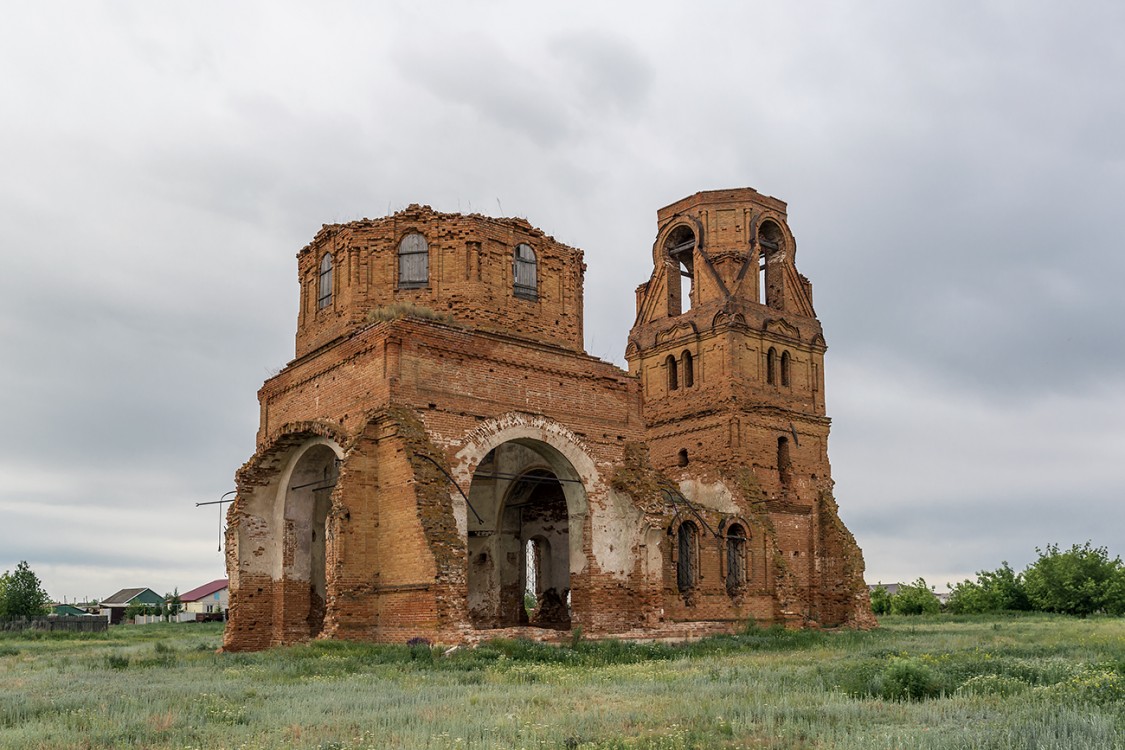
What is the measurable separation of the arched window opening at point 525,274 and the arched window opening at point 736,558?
9.29 meters

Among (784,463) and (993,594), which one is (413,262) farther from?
(993,594)

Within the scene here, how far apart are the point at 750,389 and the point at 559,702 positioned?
22355 mm

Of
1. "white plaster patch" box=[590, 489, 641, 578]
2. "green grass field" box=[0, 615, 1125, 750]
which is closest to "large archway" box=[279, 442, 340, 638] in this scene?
"green grass field" box=[0, 615, 1125, 750]

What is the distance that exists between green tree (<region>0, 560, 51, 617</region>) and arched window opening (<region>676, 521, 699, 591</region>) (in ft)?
109

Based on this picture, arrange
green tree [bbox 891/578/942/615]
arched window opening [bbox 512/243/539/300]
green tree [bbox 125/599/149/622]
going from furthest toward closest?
green tree [bbox 125/599/149/622], green tree [bbox 891/578/942/615], arched window opening [bbox 512/243/539/300]

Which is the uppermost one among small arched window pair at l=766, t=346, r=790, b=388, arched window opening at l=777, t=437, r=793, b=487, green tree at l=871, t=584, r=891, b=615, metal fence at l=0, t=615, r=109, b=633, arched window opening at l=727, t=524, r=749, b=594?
small arched window pair at l=766, t=346, r=790, b=388

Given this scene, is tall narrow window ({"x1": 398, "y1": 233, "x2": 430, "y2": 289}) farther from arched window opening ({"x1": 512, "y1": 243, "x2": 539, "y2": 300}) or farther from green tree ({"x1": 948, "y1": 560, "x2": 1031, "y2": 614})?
green tree ({"x1": 948, "y1": 560, "x2": 1031, "y2": 614})

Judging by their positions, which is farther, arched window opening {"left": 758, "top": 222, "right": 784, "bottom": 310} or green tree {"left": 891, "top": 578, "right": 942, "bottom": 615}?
green tree {"left": 891, "top": 578, "right": 942, "bottom": 615}

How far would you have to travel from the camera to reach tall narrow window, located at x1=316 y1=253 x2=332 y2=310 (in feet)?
77.0

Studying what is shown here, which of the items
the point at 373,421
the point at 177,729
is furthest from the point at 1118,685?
the point at 373,421

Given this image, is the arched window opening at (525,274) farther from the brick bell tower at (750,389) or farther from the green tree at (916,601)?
the green tree at (916,601)

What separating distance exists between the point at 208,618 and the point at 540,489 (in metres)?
38.4

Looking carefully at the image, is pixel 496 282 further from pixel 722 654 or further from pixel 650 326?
pixel 650 326

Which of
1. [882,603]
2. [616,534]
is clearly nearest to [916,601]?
[882,603]
